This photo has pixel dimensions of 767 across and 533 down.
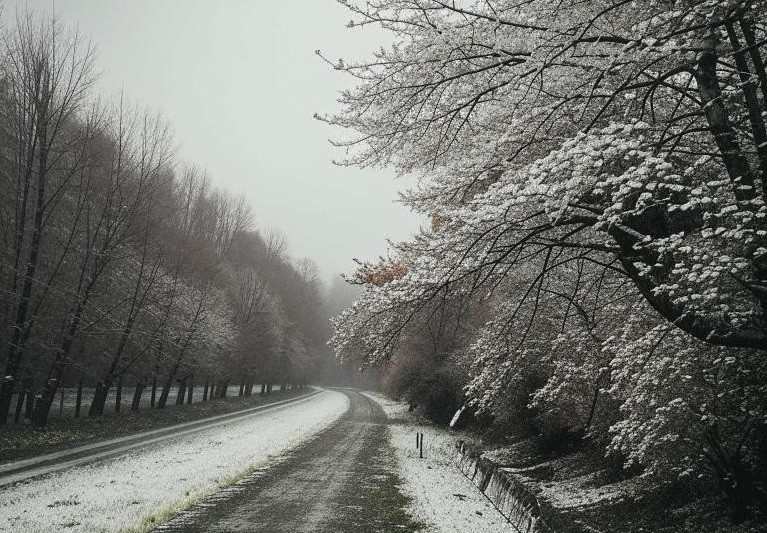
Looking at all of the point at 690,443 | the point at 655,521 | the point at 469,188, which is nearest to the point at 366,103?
the point at 469,188

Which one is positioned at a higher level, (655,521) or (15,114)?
(15,114)

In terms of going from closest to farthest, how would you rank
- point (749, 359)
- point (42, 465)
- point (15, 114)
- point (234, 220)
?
point (749, 359) → point (42, 465) → point (15, 114) → point (234, 220)

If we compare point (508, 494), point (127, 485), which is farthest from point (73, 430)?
point (508, 494)

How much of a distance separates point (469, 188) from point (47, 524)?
7850 millimetres

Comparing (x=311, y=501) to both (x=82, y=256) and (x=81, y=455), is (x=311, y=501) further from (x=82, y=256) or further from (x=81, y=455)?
(x=82, y=256)

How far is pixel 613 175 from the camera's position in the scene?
156 inches

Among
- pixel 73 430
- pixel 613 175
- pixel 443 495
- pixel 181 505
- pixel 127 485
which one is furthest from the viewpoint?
pixel 73 430

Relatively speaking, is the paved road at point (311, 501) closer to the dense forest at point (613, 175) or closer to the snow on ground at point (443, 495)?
the snow on ground at point (443, 495)

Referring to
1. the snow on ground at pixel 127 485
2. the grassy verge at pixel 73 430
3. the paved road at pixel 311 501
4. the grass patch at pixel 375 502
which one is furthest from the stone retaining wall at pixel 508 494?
the grassy verge at pixel 73 430

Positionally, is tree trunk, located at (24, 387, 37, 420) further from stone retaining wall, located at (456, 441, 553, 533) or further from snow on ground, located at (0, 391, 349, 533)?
stone retaining wall, located at (456, 441, 553, 533)

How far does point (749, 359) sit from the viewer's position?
5.59 meters

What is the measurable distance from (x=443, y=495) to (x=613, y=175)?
825 centimetres

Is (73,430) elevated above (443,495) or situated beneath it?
situated beneath

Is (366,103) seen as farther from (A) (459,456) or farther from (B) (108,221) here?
(B) (108,221)
